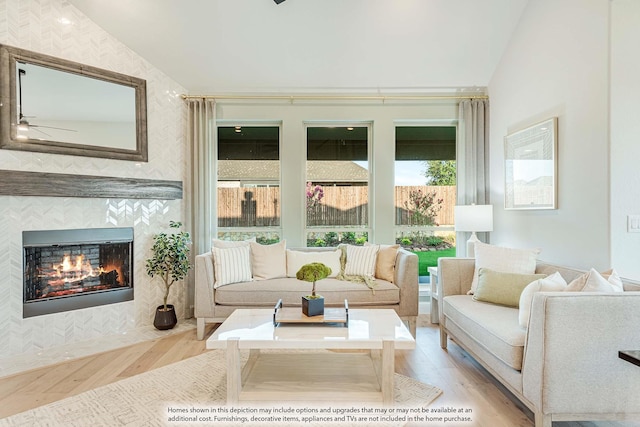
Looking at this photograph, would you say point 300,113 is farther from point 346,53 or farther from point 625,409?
point 625,409

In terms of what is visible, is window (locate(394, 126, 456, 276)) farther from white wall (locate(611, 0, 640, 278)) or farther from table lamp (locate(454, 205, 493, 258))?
white wall (locate(611, 0, 640, 278))

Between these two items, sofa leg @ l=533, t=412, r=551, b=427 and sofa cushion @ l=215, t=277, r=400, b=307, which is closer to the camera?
A: sofa leg @ l=533, t=412, r=551, b=427

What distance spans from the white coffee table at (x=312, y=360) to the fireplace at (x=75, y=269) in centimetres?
174

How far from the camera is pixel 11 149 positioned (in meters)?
2.83

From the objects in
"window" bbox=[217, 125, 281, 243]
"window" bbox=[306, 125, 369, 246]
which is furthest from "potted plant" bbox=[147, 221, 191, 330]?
"window" bbox=[306, 125, 369, 246]

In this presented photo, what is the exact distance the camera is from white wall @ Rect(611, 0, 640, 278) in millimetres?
2332

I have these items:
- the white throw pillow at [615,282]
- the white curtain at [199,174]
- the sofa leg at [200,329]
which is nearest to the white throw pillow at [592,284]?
the white throw pillow at [615,282]

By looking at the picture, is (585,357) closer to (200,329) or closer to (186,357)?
(186,357)

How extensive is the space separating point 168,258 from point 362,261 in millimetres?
1987

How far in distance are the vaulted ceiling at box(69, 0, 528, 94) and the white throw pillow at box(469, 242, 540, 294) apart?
83.7 inches

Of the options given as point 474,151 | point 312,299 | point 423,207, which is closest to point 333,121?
point 423,207

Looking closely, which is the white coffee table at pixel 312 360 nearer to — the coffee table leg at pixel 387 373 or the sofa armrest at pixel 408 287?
the coffee table leg at pixel 387 373

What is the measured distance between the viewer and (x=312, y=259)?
11.8ft

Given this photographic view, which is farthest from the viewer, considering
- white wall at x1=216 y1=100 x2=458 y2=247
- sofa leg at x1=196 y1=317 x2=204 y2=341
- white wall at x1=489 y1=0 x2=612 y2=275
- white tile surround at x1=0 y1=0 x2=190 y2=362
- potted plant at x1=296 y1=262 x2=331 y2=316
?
white wall at x1=216 y1=100 x2=458 y2=247
